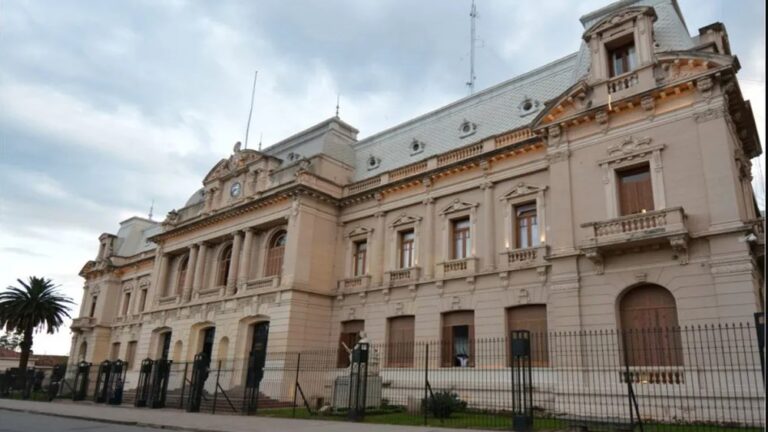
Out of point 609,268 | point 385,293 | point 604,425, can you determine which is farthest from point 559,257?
point 385,293

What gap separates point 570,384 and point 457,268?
278 inches

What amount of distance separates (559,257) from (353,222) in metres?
12.3

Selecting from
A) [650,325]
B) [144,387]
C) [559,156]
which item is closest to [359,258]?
[144,387]

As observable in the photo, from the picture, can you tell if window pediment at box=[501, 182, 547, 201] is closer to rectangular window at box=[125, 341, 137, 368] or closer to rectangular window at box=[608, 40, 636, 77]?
rectangular window at box=[608, 40, 636, 77]

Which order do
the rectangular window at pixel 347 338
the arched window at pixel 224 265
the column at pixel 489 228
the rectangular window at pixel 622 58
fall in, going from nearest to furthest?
the rectangular window at pixel 622 58, the column at pixel 489 228, the rectangular window at pixel 347 338, the arched window at pixel 224 265

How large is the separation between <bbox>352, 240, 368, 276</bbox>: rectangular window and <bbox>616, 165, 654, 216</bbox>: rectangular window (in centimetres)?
1271

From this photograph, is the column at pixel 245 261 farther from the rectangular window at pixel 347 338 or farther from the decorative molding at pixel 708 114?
the decorative molding at pixel 708 114

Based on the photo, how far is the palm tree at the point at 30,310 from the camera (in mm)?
43750

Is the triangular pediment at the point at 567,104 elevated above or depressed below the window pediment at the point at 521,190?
above

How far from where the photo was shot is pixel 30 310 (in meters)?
44.1

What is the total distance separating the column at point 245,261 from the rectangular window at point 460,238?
11.6m

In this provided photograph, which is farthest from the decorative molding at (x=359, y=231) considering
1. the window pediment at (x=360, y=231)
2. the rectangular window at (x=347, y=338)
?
the rectangular window at (x=347, y=338)

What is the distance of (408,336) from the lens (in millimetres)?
24500

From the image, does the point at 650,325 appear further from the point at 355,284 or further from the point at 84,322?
the point at 84,322
